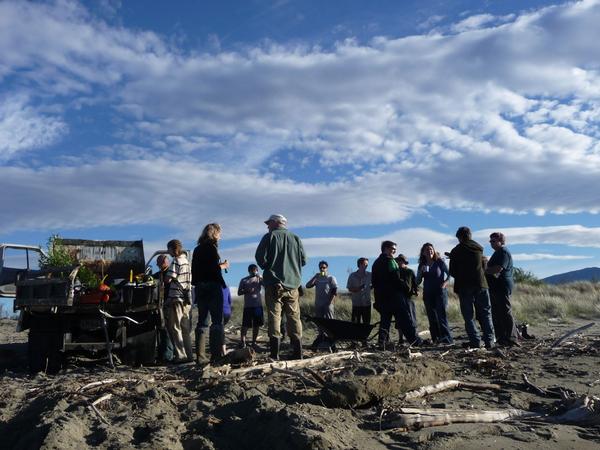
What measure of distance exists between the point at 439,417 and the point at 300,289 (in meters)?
4.53

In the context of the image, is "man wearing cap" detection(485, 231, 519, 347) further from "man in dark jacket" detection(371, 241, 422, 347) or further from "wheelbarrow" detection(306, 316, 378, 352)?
"wheelbarrow" detection(306, 316, 378, 352)

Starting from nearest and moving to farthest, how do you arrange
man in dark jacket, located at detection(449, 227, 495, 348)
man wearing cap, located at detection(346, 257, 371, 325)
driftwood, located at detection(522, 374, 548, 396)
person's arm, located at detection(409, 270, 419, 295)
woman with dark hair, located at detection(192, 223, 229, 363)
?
driftwood, located at detection(522, 374, 548, 396) < woman with dark hair, located at detection(192, 223, 229, 363) < man in dark jacket, located at detection(449, 227, 495, 348) < person's arm, located at detection(409, 270, 419, 295) < man wearing cap, located at detection(346, 257, 371, 325)

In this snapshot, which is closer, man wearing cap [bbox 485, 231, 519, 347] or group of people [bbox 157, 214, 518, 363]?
group of people [bbox 157, 214, 518, 363]

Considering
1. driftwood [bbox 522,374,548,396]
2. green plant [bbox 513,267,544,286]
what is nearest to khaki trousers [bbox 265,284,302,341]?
driftwood [bbox 522,374,548,396]

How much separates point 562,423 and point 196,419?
2.75 m

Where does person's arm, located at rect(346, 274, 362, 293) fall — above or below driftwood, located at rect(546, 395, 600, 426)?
above

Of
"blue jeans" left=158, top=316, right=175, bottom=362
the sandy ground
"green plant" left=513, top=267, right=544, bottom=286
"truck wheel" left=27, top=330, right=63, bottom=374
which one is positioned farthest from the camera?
"green plant" left=513, top=267, right=544, bottom=286

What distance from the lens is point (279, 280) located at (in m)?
8.37

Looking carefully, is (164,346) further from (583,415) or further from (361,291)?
(583,415)

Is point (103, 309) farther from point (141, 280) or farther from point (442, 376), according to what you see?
point (442, 376)

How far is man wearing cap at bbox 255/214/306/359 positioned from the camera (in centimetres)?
840

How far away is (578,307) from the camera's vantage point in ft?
71.6

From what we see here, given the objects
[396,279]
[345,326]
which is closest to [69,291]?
[345,326]

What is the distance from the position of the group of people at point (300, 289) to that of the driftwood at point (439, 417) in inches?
139
